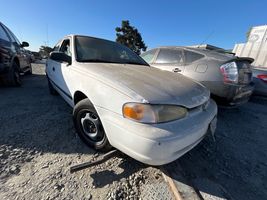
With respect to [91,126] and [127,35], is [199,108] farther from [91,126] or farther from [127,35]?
[127,35]

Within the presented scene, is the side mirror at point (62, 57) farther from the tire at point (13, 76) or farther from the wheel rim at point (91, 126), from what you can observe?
the tire at point (13, 76)

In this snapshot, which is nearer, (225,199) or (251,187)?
(225,199)

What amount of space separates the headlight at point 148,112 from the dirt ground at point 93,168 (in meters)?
0.69

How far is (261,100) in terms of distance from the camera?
4898mm

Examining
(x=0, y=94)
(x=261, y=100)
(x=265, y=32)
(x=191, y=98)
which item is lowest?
(x=0, y=94)

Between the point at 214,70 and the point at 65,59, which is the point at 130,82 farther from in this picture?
the point at 214,70

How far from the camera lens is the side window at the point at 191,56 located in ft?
11.0

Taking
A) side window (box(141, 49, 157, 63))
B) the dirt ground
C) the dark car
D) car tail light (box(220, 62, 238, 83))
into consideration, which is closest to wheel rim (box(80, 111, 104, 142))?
the dirt ground

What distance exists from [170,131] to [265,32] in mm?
9265

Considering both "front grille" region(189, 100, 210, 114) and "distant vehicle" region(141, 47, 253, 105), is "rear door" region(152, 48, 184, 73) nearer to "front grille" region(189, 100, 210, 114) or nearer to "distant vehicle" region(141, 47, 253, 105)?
"distant vehicle" region(141, 47, 253, 105)

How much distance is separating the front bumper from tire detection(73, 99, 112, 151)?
28 centimetres

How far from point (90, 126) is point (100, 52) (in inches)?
51.4

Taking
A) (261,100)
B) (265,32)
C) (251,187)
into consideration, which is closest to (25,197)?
(251,187)

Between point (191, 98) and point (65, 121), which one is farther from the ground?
point (191, 98)
